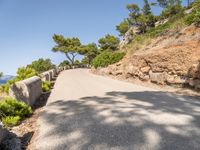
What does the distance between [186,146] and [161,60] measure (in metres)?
9.61

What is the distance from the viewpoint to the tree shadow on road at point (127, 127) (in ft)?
14.0

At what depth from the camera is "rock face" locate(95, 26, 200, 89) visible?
11078 millimetres

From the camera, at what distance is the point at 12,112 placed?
6.73m

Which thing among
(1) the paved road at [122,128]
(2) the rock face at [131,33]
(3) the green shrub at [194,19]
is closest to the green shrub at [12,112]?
(1) the paved road at [122,128]

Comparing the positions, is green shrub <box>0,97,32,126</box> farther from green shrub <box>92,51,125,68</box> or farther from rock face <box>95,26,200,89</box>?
green shrub <box>92,51,125,68</box>

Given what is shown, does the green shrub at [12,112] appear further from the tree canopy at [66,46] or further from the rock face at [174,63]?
the tree canopy at [66,46]

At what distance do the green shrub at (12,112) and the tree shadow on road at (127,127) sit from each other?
2.09 feet

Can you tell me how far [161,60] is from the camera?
13227 mm

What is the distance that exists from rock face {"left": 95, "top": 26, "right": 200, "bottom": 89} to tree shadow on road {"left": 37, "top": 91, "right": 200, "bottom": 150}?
407cm

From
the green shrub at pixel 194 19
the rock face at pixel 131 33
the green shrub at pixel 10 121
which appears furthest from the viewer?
the rock face at pixel 131 33

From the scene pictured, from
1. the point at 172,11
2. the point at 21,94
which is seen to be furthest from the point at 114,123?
the point at 172,11

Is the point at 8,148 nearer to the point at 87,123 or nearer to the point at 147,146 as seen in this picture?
the point at 87,123

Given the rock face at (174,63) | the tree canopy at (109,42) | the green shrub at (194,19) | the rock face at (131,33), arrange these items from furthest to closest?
the tree canopy at (109,42)
the rock face at (131,33)
the green shrub at (194,19)
the rock face at (174,63)

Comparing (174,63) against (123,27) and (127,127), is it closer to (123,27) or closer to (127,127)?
(127,127)
